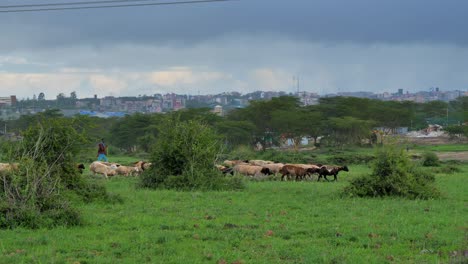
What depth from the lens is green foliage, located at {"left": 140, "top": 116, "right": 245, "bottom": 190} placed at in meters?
21.0

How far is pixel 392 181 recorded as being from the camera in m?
18.1

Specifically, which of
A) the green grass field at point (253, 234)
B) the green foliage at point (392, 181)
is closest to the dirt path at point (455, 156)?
the green foliage at point (392, 181)

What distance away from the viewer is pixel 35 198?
40.6 ft

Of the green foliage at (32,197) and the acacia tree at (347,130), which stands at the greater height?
the green foliage at (32,197)

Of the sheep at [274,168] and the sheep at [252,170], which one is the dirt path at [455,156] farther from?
the sheep at [252,170]

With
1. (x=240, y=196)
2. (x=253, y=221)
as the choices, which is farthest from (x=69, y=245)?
(x=240, y=196)

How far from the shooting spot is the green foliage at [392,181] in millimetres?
18094

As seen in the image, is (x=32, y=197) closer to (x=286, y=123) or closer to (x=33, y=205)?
(x=33, y=205)

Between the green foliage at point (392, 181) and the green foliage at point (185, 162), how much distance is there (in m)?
4.58

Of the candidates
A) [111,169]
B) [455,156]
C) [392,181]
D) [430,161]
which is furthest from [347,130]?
[392,181]

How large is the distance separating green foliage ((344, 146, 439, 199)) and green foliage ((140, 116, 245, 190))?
4.58m

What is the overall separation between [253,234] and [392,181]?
7838mm

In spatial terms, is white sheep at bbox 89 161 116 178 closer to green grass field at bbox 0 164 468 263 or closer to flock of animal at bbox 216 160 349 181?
flock of animal at bbox 216 160 349 181

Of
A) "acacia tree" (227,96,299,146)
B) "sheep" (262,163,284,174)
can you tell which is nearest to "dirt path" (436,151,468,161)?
"acacia tree" (227,96,299,146)
